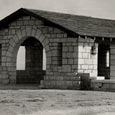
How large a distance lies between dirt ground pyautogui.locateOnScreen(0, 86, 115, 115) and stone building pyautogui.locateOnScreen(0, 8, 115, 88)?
140 inches

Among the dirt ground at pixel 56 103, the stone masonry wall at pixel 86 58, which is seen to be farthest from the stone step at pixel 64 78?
the dirt ground at pixel 56 103

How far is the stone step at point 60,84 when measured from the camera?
73.3 feet

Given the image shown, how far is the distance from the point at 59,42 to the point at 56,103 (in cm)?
802

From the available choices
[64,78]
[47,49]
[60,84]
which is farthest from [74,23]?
[60,84]

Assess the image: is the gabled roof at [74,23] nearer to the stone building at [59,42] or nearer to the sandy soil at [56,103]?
the stone building at [59,42]

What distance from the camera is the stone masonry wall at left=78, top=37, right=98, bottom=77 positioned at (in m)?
22.9

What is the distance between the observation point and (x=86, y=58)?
2334cm

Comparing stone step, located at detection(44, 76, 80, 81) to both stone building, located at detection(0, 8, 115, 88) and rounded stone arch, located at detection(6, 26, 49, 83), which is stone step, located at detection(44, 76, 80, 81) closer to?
stone building, located at detection(0, 8, 115, 88)

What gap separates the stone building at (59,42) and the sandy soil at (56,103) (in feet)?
11.6

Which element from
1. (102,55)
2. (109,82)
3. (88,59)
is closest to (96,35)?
(88,59)

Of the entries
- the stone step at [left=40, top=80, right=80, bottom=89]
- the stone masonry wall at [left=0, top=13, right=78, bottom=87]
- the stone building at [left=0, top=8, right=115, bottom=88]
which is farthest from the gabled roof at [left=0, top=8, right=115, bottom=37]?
the stone step at [left=40, top=80, right=80, bottom=89]

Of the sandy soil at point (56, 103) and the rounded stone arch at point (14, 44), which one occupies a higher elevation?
the rounded stone arch at point (14, 44)

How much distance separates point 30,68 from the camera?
2812 cm

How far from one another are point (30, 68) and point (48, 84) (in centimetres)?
547
